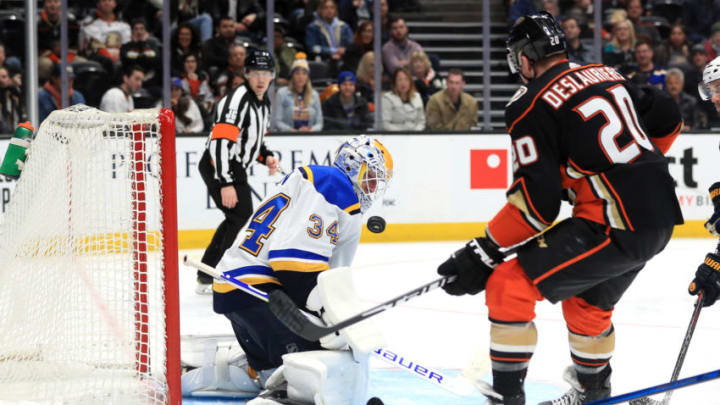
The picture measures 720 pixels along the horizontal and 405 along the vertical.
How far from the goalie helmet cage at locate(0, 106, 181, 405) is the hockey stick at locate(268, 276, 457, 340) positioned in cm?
31

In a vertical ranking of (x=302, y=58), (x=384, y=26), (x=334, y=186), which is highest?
(x=384, y=26)

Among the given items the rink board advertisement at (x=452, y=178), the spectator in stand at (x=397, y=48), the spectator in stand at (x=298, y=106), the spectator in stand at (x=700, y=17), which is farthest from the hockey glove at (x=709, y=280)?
the spectator in stand at (x=700, y=17)

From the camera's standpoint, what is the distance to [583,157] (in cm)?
238

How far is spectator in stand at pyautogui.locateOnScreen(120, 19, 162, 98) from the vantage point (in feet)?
22.6

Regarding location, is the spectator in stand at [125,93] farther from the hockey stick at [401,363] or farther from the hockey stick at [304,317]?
the hockey stick at [304,317]

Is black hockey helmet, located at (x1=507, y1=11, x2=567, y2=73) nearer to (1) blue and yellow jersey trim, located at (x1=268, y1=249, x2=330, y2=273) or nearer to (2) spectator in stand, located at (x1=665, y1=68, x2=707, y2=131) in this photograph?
(1) blue and yellow jersey trim, located at (x1=268, y1=249, x2=330, y2=273)

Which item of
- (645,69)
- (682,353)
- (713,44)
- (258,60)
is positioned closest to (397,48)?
(645,69)

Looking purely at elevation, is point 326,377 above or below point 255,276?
below

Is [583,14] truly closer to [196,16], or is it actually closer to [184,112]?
[196,16]

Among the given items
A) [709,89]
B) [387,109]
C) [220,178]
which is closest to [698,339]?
[709,89]

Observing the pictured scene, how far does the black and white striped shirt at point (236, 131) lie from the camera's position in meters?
4.80

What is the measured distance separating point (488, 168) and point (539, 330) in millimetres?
2981

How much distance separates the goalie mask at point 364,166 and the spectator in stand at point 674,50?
18.9ft

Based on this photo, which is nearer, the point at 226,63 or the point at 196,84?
the point at 196,84
